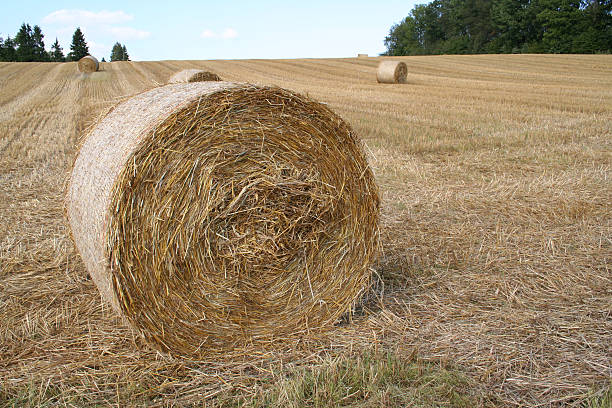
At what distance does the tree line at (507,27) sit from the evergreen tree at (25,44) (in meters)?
44.2

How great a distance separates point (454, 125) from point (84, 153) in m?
8.13

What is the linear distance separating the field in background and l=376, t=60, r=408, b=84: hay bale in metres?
11.4

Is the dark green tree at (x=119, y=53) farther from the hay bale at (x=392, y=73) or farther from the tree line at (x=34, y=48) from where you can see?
the hay bale at (x=392, y=73)

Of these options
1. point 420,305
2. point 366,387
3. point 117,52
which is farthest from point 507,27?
Result: point 117,52

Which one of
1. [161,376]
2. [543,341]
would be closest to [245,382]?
[161,376]

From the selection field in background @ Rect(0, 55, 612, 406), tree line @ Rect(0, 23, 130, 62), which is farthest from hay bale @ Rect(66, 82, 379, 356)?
tree line @ Rect(0, 23, 130, 62)

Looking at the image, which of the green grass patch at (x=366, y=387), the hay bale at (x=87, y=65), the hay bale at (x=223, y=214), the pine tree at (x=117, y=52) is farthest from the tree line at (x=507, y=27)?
the green grass patch at (x=366, y=387)

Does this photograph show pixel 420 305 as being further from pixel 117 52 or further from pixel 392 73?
pixel 117 52

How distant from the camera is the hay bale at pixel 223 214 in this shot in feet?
9.24

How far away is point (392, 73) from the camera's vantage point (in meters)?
19.5

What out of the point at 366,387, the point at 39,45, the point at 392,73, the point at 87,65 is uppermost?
the point at 39,45

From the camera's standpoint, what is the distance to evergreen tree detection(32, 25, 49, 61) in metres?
56.3

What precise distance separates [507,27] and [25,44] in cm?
5158

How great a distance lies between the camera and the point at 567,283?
3820 mm
